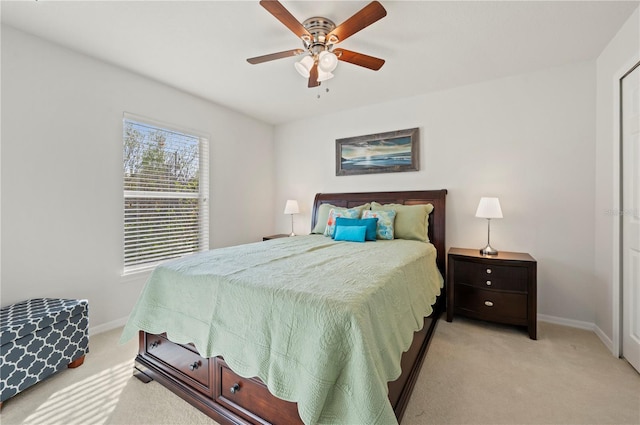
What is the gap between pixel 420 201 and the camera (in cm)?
334

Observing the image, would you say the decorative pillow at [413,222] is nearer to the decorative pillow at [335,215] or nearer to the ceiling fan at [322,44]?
the decorative pillow at [335,215]

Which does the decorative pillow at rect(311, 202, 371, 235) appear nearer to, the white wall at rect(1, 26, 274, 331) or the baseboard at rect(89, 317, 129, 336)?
the white wall at rect(1, 26, 274, 331)

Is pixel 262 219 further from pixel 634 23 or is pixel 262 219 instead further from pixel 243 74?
pixel 634 23

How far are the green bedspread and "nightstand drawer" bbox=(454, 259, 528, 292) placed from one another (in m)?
0.88

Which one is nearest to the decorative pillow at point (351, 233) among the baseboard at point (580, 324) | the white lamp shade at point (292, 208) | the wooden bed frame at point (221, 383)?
the wooden bed frame at point (221, 383)

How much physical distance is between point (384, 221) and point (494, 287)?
48.9 inches

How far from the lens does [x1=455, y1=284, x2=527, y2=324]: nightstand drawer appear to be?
251 centimetres

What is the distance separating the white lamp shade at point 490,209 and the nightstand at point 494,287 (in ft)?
1.33

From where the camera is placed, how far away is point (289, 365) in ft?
3.92

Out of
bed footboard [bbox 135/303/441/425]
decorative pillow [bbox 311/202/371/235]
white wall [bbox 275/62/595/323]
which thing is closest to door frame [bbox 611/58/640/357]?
white wall [bbox 275/62/595/323]

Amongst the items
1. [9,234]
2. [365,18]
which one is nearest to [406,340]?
[365,18]

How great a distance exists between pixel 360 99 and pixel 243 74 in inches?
60.6

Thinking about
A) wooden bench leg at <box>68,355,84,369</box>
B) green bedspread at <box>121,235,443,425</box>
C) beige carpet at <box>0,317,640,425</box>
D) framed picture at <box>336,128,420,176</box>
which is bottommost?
beige carpet at <box>0,317,640,425</box>

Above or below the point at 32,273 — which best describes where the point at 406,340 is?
below
